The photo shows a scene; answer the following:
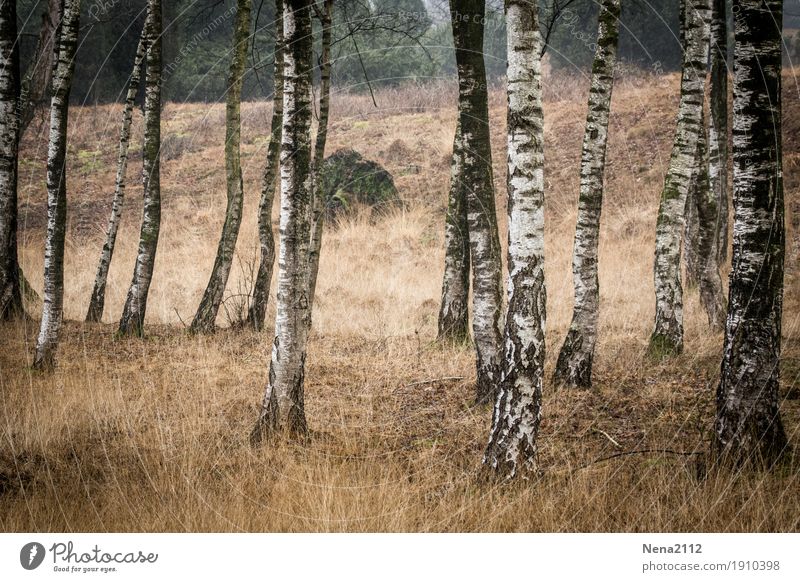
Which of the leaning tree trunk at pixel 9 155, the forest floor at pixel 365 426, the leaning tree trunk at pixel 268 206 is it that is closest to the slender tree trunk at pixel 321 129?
the leaning tree trunk at pixel 268 206

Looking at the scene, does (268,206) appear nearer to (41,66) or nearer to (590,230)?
(590,230)

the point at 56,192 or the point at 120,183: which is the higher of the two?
the point at 120,183

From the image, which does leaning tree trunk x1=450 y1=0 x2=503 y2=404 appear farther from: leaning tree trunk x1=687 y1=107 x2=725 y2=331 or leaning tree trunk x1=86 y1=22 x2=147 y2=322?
leaning tree trunk x1=86 y1=22 x2=147 y2=322

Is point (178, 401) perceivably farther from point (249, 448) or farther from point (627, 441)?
point (627, 441)

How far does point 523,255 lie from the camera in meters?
3.99

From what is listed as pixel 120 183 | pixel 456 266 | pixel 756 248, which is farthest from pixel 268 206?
pixel 756 248

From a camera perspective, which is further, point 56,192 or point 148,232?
point 148,232

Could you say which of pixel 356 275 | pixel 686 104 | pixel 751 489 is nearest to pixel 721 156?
pixel 686 104

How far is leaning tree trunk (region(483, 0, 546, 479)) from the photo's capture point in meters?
3.99

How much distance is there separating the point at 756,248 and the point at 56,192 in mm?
6269

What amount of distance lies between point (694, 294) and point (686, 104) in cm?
481

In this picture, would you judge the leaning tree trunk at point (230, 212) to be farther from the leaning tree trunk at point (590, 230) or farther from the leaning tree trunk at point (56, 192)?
the leaning tree trunk at point (590, 230)

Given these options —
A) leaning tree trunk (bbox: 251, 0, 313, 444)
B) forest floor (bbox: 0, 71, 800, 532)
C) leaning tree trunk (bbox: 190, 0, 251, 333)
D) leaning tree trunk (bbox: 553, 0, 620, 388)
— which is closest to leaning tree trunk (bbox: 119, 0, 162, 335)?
forest floor (bbox: 0, 71, 800, 532)

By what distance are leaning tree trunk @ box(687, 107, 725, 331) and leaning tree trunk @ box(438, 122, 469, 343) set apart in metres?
3.19
